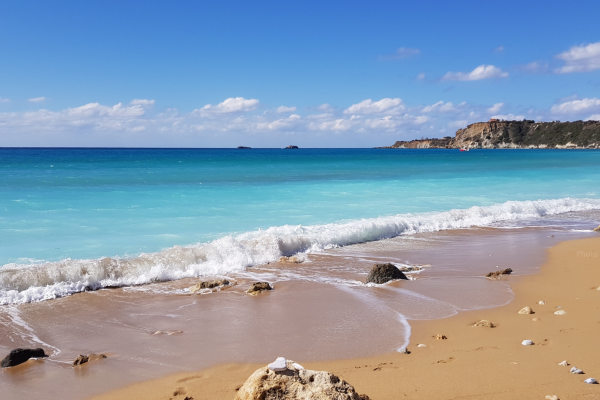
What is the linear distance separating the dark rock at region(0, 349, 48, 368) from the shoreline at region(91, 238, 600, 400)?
135cm

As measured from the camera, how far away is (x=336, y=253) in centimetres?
1097

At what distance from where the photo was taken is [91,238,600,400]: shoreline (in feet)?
13.1

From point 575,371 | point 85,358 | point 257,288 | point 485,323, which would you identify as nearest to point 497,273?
point 485,323

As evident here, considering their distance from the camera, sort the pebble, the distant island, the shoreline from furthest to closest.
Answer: the distant island → the pebble → the shoreline

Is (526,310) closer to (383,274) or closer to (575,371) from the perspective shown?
(575,371)

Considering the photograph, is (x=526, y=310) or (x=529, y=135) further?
(x=529, y=135)

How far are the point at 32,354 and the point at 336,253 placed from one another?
7170 mm

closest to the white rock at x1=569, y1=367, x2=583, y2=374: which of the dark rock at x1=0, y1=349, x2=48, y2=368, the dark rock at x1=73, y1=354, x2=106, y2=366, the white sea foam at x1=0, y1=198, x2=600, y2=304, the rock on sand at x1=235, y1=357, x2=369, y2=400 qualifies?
the rock on sand at x1=235, y1=357, x2=369, y2=400

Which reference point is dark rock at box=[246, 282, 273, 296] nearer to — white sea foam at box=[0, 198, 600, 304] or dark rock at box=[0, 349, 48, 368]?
white sea foam at box=[0, 198, 600, 304]

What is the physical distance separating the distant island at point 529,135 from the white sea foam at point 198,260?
14009cm

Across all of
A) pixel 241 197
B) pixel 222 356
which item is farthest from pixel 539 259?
pixel 241 197

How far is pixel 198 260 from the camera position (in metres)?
9.68

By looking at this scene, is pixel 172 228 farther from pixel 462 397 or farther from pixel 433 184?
pixel 433 184

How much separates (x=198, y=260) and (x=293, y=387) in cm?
711
